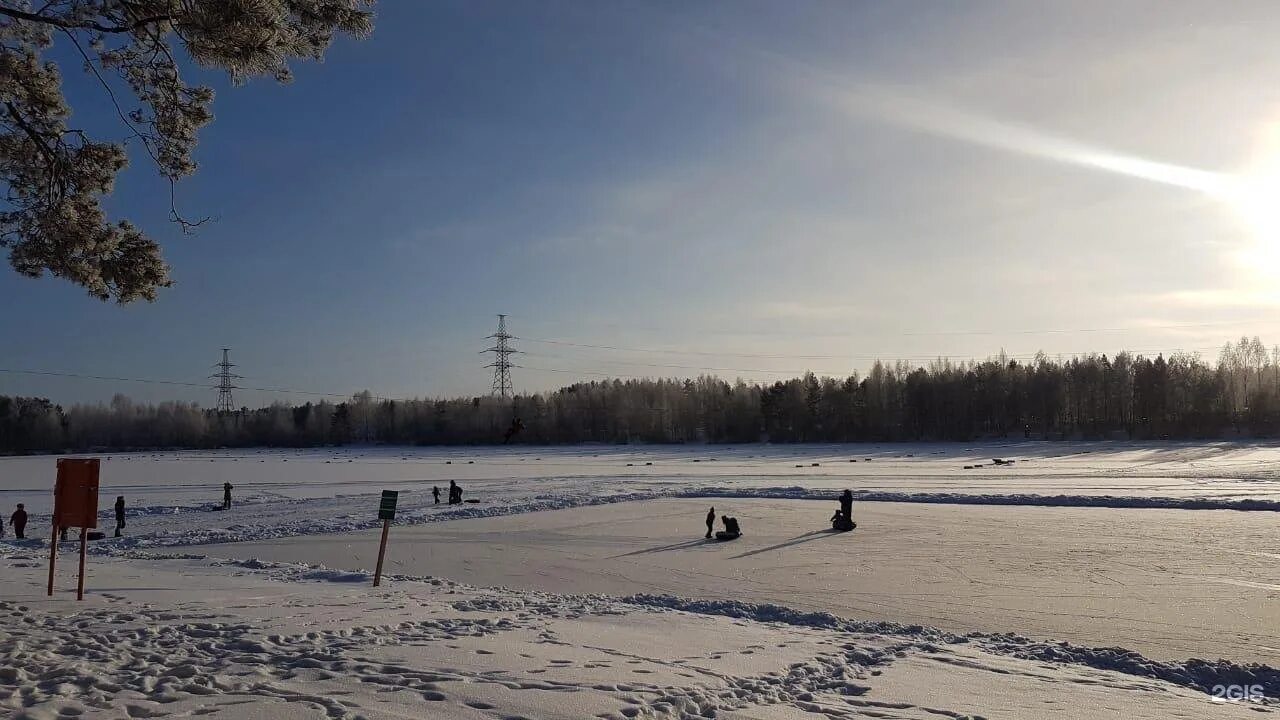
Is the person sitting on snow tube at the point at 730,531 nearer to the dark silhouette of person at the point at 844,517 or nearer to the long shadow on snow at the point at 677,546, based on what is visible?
the long shadow on snow at the point at 677,546

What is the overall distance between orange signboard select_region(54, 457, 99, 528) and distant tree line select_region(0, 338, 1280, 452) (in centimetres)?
10194

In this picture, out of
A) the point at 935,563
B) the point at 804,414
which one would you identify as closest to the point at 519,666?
the point at 935,563

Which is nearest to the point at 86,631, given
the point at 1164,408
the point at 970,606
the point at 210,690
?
the point at 210,690

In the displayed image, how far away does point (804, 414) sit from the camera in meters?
119

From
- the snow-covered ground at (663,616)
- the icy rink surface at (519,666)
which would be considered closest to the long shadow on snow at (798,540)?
the snow-covered ground at (663,616)

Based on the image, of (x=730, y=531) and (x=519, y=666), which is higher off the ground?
(x=519, y=666)

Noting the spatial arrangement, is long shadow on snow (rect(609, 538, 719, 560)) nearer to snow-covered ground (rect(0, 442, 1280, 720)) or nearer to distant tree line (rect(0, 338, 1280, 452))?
snow-covered ground (rect(0, 442, 1280, 720))

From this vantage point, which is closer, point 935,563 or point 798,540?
point 935,563

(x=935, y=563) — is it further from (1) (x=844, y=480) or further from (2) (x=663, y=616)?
(1) (x=844, y=480)

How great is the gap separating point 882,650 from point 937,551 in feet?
31.0

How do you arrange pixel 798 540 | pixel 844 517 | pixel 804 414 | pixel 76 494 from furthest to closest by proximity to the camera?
pixel 804 414
pixel 844 517
pixel 798 540
pixel 76 494

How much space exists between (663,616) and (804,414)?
110m

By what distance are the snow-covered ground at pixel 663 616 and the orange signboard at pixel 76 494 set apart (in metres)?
1.13

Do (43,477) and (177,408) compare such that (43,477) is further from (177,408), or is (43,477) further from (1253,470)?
(177,408)
